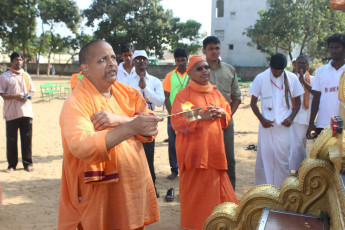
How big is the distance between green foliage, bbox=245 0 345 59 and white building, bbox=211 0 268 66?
9.54 meters

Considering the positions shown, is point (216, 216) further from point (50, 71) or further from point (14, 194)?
point (50, 71)

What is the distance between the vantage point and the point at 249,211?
2098 millimetres

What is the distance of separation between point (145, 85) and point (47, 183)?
2450 mm

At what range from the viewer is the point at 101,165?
2320 mm

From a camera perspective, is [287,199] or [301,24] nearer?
[287,199]

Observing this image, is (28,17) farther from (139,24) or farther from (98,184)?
(98,184)

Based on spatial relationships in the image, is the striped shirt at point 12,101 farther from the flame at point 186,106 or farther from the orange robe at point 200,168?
the flame at point 186,106

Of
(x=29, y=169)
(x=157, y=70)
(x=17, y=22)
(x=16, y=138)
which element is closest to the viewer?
(x=16, y=138)

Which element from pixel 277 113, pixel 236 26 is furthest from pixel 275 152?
pixel 236 26

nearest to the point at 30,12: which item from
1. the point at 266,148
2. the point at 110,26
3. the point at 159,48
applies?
the point at 110,26

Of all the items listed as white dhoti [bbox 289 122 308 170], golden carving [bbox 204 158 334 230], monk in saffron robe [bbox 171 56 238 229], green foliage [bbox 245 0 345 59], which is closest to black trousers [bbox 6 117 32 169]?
monk in saffron robe [bbox 171 56 238 229]

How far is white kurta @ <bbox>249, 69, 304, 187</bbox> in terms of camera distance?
4902mm

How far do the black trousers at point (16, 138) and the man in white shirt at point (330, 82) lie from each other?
191 inches

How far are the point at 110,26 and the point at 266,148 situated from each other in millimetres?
31397
